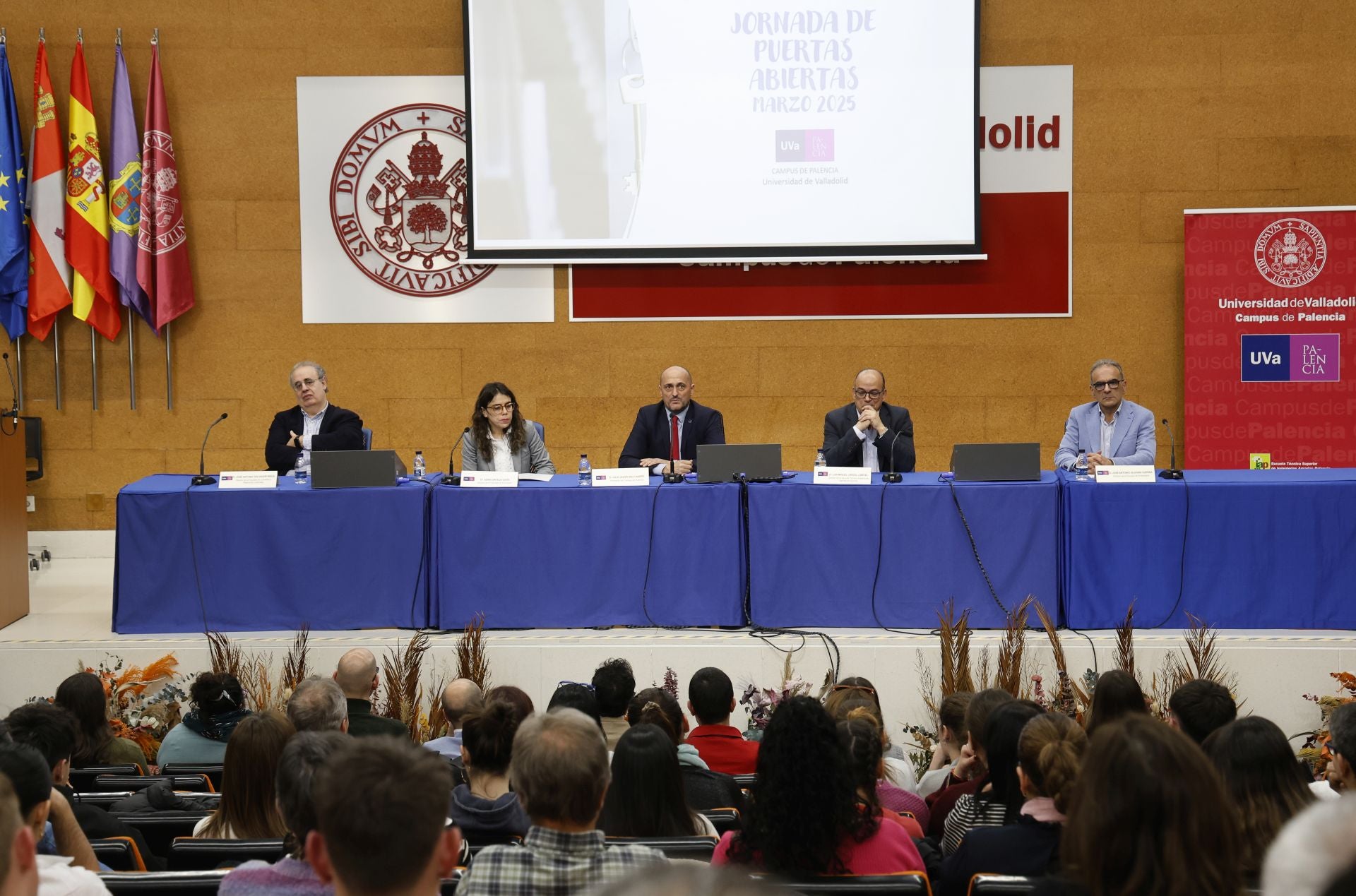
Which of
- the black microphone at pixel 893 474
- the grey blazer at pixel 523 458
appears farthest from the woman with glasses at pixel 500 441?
the black microphone at pixel 893 474

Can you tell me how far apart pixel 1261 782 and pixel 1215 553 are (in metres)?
3.30

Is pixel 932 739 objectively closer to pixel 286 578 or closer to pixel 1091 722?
pixel 1091 722

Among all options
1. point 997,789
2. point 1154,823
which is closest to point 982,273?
point 997,789

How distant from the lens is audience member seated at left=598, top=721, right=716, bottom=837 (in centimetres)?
247

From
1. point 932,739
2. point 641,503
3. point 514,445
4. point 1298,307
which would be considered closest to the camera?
point 932,739

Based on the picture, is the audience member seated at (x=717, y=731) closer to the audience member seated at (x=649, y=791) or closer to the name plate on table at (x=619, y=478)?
the audience member seated at (x=649, y=791)

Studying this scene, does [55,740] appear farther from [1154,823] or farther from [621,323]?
[621,323]

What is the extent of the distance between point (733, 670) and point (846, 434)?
1.42m

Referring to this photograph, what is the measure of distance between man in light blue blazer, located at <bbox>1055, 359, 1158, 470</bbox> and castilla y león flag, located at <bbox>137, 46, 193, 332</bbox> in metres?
5.08

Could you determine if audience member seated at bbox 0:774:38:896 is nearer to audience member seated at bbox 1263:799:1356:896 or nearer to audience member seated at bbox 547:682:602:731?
audience member seated at bbox 1263:799:1356:896

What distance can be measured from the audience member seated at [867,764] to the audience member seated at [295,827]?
884 millimetres

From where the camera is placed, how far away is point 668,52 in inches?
294

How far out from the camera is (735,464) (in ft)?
18.0

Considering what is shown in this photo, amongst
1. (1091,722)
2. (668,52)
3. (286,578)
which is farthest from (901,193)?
(1091,722)
